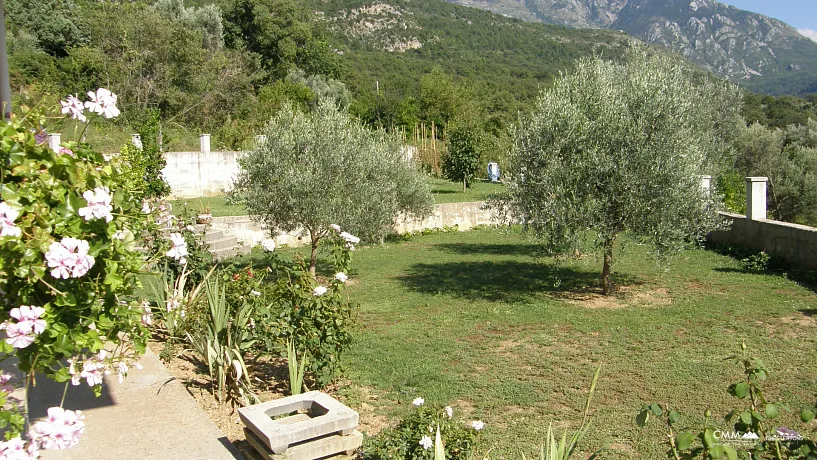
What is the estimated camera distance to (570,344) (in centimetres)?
712

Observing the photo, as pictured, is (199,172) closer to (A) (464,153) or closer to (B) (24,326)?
(A) (464,153)

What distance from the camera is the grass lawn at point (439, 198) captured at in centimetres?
1620

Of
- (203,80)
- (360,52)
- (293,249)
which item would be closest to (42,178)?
(293,249)

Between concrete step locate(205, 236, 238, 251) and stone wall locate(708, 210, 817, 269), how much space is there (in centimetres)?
1014

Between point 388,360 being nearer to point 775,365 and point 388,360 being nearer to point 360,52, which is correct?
point 775,365

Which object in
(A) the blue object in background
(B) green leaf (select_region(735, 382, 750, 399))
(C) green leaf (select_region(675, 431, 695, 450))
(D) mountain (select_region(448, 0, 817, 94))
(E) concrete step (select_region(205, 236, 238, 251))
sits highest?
(D) mountain (select_region(448, 0, 817, 94))

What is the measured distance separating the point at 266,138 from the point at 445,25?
86.9 m

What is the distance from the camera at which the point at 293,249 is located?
13.9 metres

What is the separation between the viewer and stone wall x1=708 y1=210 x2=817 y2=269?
1030 centimetres

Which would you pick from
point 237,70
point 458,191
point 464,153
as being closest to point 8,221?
point 464,153

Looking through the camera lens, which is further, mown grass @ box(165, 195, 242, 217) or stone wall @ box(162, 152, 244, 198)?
stone wall @ box(162, 152, 244, 198)

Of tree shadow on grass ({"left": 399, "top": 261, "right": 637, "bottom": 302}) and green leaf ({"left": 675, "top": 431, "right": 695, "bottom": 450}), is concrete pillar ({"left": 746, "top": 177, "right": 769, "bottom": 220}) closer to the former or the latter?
tree shadow on grass ({"left": 399, "top": 261, "right": 637, "bottom": 302})

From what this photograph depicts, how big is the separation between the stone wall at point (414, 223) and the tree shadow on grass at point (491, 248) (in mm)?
778

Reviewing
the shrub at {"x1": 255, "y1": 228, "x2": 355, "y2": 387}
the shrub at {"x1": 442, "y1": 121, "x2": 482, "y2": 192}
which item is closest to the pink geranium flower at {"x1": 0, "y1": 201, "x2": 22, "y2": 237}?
the shrub at {"x1": 255, "y1": 228, "x2": 355, "y2": 387}
